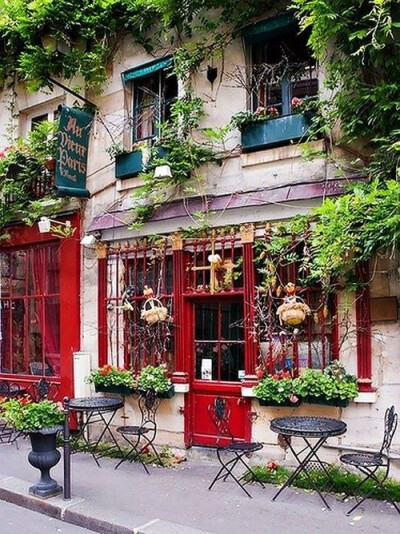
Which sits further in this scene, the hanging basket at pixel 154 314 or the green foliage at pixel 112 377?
the green foliage at pixel 112 377

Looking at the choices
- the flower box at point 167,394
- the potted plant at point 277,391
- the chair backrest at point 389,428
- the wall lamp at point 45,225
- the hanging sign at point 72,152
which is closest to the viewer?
the chair backrest at point 389,428

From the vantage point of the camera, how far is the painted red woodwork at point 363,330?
6.24m

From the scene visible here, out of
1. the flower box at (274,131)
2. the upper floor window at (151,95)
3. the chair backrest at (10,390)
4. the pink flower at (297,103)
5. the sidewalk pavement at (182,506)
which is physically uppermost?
the upper floor window at (151,95)

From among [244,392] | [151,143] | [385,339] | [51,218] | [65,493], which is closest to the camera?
[65,493]

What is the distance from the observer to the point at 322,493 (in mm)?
5977

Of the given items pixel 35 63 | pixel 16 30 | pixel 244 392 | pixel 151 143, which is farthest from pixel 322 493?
pixel 16 30

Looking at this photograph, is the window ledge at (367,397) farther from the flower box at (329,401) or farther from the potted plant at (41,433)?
the potted plant at (41,433)

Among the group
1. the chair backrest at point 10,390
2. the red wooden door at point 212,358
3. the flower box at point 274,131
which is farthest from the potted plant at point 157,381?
the flower box at point 274,131

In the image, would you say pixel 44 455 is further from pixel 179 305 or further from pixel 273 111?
Answer: pixel 273 111

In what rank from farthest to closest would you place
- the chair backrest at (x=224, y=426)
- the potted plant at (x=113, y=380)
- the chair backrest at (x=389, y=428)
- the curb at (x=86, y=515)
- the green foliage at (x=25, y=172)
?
the green foliage at (x=25, y=172), the potted plant at (x=113, y=380), the chair backrest at (x=224, y=426), the chair backrest at (x=389, y=428), the curb at (x=86, y=515)

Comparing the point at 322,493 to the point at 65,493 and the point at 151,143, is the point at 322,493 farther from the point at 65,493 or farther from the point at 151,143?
the point at 151,143

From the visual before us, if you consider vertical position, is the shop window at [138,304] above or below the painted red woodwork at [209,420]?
above

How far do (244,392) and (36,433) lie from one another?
8.51ft

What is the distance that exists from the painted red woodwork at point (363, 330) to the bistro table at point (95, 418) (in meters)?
3.25
